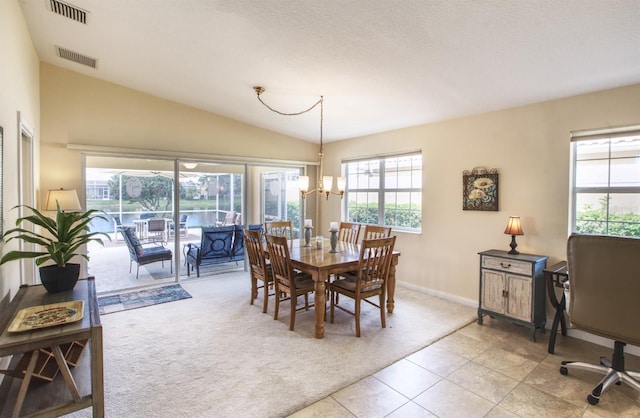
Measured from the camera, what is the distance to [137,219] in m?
4.83

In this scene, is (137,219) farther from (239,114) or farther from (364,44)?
(364,44)

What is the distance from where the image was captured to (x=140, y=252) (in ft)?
15.5

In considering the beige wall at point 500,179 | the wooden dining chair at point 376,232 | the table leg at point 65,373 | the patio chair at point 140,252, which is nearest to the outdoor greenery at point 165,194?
the patio chair at point 140,252

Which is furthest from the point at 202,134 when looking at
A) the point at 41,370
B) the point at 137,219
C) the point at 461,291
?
the point at 461,291

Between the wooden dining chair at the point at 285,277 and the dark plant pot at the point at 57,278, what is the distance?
1.70m

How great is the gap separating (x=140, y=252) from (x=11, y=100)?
2685mm

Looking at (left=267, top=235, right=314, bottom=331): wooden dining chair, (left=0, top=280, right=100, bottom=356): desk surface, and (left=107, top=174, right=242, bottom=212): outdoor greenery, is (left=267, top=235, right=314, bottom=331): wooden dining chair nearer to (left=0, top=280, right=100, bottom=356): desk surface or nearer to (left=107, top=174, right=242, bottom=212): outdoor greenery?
(left=0, top=280, right=100, bottom=356): desk surface

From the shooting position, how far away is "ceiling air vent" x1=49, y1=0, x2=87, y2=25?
2756 millimetres

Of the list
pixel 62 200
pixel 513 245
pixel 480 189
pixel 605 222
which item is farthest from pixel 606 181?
pixel 62 200

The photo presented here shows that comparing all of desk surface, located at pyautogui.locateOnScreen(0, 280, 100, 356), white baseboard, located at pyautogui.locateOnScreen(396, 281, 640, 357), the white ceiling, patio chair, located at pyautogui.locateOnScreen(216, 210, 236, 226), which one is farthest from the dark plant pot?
white baseboard, located at pyautogui.locateOnScreen(396, 281, 640, 357)

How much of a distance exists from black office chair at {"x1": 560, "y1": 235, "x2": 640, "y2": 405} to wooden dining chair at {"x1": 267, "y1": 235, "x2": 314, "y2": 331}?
2334 mm

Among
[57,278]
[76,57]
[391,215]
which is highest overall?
[76,57]

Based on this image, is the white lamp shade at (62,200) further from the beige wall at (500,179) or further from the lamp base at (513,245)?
the lamp base at (513,245)

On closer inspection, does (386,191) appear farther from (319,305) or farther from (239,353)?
(239,353)
